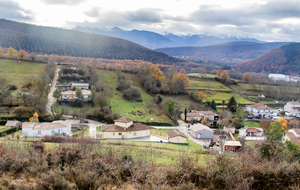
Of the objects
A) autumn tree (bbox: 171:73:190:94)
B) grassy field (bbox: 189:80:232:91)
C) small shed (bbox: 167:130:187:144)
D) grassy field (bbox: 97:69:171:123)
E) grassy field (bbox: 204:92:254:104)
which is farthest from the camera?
grassy field (bbox: 189:80:232:91)

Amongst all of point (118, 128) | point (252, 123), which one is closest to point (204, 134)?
point (118, 128)

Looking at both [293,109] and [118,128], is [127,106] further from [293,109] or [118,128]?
[293,109]

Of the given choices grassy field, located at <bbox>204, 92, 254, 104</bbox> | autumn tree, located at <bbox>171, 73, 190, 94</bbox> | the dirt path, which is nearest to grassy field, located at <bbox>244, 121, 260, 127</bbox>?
grassy field, located at <bbox>204, 92, 254, 104</bbox>

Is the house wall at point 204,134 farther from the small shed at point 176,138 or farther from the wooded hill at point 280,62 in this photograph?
the wooded hill at point 280,62

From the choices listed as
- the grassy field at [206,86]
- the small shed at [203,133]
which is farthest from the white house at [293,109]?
the small shed at [203,133]

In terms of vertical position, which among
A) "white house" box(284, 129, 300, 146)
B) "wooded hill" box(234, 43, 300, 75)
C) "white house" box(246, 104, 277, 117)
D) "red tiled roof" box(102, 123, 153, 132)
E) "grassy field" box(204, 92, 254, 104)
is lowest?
"white house" box(284, 129, 300, 146)

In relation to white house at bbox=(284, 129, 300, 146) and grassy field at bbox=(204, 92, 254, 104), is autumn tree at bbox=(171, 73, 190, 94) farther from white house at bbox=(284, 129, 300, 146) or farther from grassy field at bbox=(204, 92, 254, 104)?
white house at bbox=(284, 129, 300, 146)
